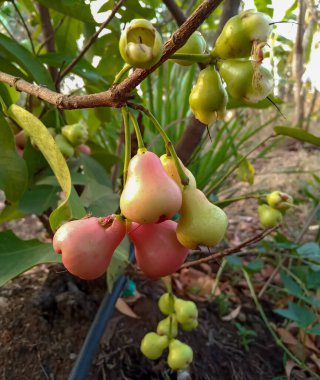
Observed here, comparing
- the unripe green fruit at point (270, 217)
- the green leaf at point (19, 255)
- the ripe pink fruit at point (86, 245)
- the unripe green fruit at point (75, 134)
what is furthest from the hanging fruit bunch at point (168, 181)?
the unripe green fruit at point (270, 217)

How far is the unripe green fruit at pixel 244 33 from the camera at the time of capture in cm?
30

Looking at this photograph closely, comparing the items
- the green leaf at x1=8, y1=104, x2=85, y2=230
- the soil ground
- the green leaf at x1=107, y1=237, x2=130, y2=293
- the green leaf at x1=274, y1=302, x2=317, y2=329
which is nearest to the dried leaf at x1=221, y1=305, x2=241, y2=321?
the soil ground

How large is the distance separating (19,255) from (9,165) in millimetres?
164

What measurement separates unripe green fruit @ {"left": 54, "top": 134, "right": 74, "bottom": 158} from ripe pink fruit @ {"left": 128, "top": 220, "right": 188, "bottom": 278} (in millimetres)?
352

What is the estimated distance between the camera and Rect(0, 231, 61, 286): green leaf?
0.55 meters

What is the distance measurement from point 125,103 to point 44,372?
2.06ft

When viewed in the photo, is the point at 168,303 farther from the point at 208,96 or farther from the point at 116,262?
the point at 208,96

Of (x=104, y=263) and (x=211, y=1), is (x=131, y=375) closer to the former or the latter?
(x=104, y=263)

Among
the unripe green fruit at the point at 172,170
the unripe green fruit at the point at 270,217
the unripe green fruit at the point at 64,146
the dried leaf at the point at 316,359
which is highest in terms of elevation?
the unripe green fruit at the point at 172,170

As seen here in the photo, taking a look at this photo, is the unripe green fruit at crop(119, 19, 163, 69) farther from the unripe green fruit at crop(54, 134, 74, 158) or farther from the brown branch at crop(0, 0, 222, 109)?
the unripe green fruit at crop(54, 134, 74, 158)

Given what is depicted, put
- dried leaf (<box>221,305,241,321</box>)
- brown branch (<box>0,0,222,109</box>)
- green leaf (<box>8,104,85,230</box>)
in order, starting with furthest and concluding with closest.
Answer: dried leaf (<box>221,305,241,321</box>) < green leaf (<box>8,104,85,230</box>) < brown branch (<box>0,0,222,109</box>)

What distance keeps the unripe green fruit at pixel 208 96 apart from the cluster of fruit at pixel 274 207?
1.47ft

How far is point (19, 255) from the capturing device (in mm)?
634

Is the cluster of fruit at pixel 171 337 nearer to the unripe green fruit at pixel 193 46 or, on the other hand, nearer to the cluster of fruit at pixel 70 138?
the cluster of fruit at pixel 70 138
